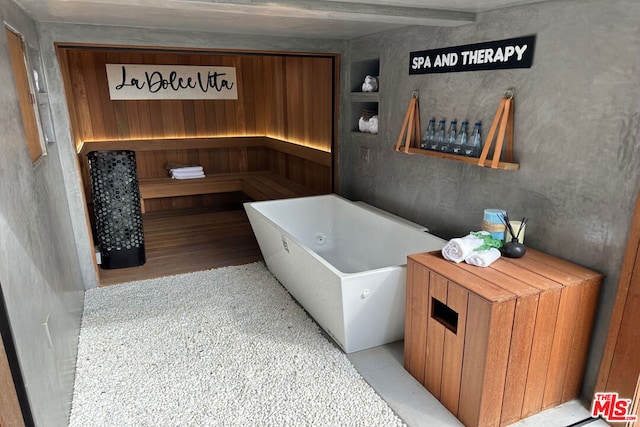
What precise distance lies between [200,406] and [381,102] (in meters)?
2.51

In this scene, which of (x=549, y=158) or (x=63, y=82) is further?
(x=63, y=82)

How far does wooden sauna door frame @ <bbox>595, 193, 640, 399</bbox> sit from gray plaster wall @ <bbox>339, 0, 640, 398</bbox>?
0.06 meters

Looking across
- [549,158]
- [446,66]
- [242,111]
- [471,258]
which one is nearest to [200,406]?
[471,258]

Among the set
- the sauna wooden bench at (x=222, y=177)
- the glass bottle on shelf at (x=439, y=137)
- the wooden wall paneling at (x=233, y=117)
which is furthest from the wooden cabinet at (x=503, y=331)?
the wooden wall paneling at (x=233, y=117)

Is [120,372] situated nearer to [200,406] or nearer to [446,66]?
[200,406]

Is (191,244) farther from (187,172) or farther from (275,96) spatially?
(275,96)

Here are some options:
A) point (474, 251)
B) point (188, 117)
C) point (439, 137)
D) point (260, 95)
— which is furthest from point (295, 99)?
point (474, 251)

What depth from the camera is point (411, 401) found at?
83.4 inches

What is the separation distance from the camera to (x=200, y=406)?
2084mm

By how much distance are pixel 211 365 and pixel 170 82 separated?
3.87 metres

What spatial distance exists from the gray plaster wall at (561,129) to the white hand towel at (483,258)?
331 mm

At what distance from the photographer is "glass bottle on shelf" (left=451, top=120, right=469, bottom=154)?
261 cm

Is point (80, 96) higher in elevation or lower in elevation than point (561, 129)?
higher

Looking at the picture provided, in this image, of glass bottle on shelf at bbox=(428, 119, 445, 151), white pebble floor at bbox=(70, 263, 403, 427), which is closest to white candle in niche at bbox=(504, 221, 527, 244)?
glass bottle on shelf at bbox=(428, 119, 445, 151)
